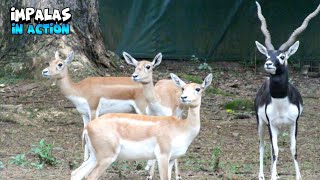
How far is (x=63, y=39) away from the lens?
1134cm

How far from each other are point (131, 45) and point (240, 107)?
13.0ft

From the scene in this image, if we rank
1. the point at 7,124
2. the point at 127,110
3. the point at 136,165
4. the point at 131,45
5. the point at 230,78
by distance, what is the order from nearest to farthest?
1. the point at 136,165
2. the point at 127,110
3. the point at 7,124
4. the point at 230,78
5. the point at 131,45

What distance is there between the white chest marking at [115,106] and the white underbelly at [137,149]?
2.35 m

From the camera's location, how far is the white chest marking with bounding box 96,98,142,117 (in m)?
8.73

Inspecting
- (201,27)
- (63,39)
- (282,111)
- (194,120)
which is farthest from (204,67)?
(194,120)

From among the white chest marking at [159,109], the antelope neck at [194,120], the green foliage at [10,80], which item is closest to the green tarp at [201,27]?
the green foliage at [10,80]

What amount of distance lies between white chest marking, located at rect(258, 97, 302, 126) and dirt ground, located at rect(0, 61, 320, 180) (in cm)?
54

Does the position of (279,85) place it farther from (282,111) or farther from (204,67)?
(204,67)

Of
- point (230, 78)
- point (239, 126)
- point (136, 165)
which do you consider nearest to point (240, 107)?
point (239, 126)

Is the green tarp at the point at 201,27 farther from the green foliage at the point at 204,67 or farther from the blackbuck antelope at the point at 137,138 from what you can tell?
the blackbuck antelope at the point at 137,138

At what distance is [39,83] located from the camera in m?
11.2

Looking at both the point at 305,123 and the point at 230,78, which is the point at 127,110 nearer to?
the point at 305,123

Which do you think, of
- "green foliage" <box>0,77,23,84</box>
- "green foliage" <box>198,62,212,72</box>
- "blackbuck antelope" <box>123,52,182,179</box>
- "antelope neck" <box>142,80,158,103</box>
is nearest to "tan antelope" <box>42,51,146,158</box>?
"blackbuck antelope" <box>123,52,182,179</box>

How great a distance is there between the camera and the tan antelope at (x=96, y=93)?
28.6 ft
